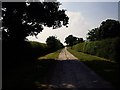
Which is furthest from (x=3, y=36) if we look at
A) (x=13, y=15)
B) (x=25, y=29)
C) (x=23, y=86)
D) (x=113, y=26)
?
(x=113, y=26)

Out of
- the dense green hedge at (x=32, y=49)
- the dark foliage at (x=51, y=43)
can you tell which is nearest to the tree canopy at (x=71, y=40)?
the dark foliage at (x=51, y=43)

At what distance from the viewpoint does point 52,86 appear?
13305 mm

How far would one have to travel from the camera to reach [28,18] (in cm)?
3278

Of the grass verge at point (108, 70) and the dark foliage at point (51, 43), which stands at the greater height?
the dark foliage at point (51, 43)

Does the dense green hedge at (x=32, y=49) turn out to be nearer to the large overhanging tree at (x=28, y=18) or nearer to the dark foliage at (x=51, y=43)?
the large overhanging tree at (x=28, y=18)

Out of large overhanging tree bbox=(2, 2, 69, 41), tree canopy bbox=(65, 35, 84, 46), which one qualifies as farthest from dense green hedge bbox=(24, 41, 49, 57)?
tree canopy bbox=(65, 35, 84, 46)

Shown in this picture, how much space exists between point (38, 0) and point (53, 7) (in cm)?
277

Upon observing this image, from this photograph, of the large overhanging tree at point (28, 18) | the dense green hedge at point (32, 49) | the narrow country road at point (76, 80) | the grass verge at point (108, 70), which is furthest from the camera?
the dense green hedge at point (32, 49)

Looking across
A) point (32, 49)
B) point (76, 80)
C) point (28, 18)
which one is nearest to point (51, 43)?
point (32, 49)

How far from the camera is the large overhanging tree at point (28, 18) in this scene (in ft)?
93.5

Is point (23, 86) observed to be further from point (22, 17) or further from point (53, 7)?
point (53, 7)

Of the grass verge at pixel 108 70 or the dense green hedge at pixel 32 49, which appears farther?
the dense green hedge at pixel 32 49

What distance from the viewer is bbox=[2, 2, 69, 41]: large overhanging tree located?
28.5 metres

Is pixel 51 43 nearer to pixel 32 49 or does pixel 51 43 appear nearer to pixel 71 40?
pixel 32 49
